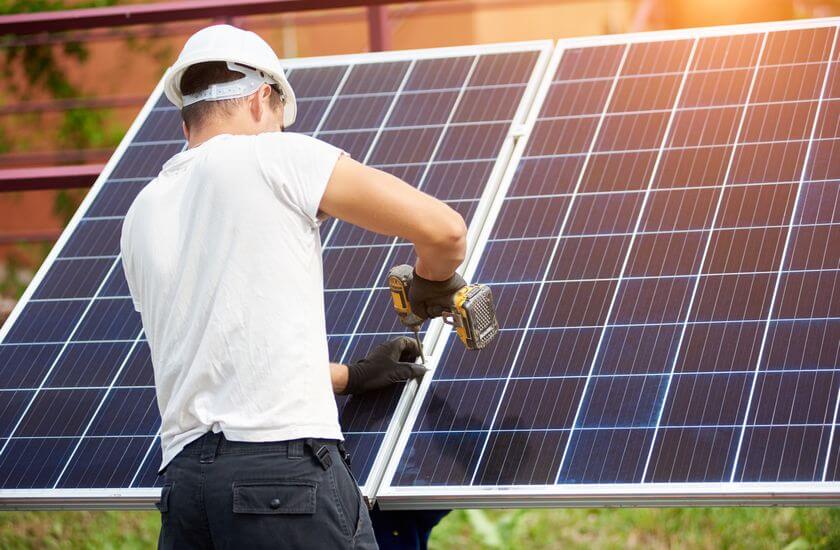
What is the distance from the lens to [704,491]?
3600mm

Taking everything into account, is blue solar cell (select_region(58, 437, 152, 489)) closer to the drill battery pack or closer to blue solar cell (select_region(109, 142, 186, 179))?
the drill battery pack

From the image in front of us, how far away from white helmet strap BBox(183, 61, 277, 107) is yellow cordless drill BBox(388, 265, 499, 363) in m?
0.84

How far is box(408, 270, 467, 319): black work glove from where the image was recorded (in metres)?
3.94

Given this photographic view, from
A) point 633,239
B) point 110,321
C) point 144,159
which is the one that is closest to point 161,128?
point 144,159

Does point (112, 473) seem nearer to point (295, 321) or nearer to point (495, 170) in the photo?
point (295, 321)

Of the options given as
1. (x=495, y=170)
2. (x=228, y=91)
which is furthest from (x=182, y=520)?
(x=495, y=170)

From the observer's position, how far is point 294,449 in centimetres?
331

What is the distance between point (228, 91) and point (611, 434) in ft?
5.37

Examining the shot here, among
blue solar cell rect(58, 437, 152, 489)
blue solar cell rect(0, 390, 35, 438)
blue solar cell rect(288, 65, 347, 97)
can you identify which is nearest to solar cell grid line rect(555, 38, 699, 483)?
blue solar cell rect(58, 437, 152, 489)

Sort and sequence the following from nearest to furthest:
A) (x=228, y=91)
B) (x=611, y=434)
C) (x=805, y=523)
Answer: (x=228, y=91), (x=611, y=434), (x=805, y=523)

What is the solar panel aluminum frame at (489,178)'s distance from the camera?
4031mm

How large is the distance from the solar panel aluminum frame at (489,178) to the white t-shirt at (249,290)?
64 cm

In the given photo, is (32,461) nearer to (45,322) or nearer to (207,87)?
(45,322)

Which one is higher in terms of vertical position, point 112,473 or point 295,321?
point 295,321
